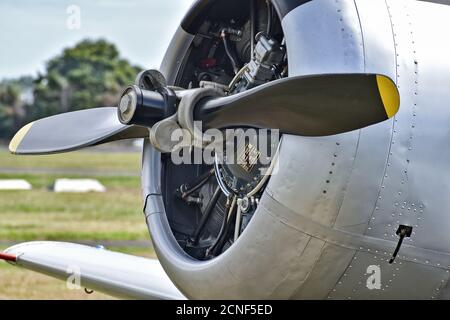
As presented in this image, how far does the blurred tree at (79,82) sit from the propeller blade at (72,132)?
44117 millimetres

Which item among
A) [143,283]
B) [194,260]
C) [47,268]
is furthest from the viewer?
[47,268]

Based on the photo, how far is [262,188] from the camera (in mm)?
5449

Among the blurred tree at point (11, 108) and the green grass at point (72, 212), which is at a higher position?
the green grass at point (72, 212)

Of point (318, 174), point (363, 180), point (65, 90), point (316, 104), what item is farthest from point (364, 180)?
point (65, 90)

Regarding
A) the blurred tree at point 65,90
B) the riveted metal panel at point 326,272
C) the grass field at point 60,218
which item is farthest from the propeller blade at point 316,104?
the blurred tree at point 65,90

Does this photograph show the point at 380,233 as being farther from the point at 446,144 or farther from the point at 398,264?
the point at 446,144

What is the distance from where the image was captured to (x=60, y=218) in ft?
68.0

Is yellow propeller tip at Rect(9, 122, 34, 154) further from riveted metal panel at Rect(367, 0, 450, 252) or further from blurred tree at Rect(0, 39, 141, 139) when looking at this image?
blurred tree at Rect(0, 39, 141, 139)

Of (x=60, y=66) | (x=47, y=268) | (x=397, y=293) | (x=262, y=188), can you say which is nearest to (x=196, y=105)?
(x=262, y=188)

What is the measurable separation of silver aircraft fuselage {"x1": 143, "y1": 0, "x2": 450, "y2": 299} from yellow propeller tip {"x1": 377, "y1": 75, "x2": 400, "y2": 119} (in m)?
0.24

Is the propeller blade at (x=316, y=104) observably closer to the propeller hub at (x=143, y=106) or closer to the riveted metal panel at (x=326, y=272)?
the propeller hub at (x=143, y=106)

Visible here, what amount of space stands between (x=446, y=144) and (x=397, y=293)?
2.85ft

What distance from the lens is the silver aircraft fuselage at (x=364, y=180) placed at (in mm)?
4977

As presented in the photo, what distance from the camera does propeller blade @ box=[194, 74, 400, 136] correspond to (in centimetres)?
476
